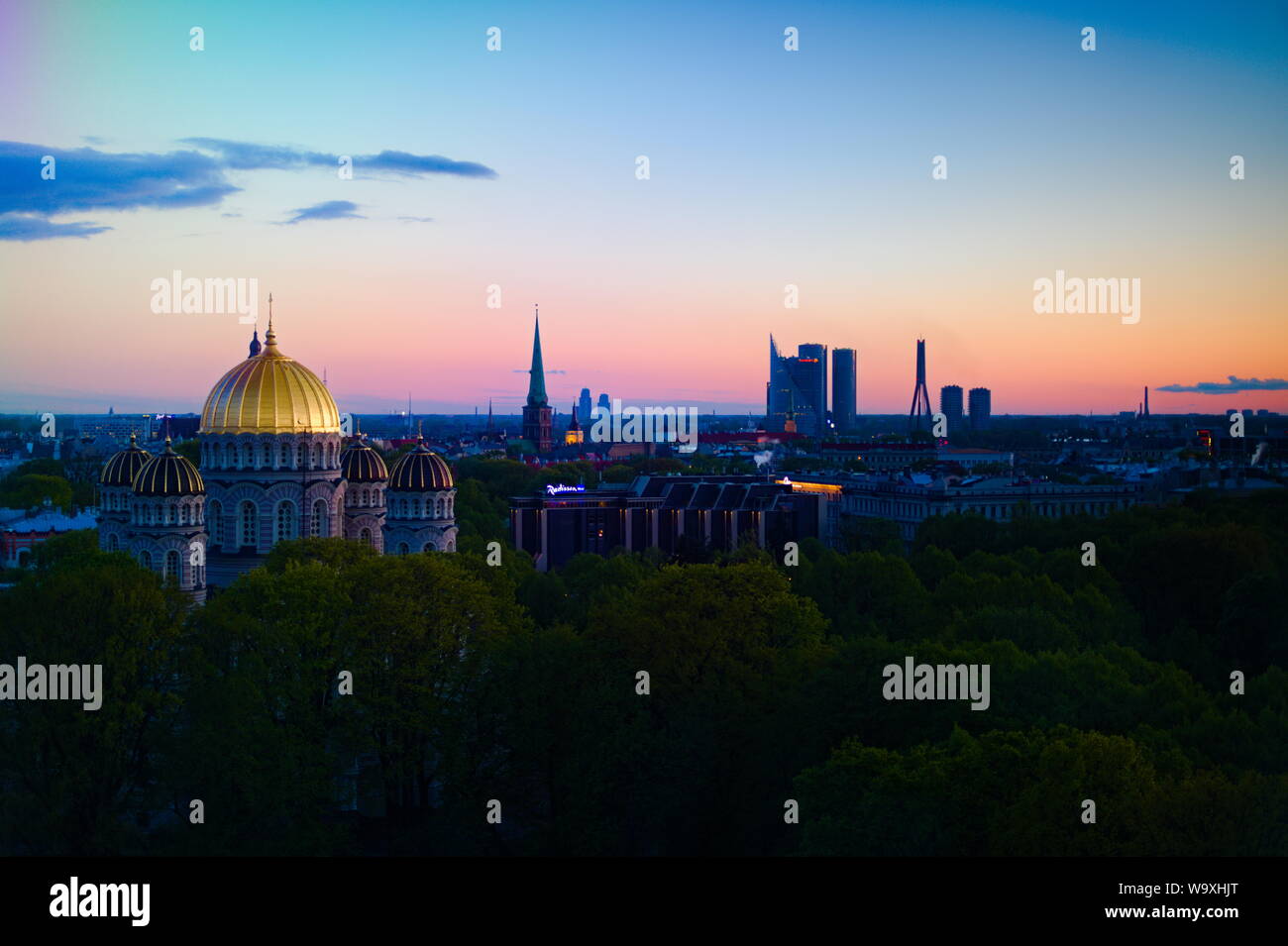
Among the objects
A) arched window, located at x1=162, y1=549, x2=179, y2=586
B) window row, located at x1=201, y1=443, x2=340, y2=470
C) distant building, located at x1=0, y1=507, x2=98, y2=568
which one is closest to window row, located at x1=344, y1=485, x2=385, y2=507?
window row, located at x1=201, y1=443, x2=340, y2=470

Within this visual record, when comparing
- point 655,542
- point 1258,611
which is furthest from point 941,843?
point 655,542

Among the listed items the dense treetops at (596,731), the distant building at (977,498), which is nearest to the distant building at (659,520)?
the distant building at (977,498)

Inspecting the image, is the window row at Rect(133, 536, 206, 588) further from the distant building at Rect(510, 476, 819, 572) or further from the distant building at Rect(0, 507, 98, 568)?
the distant building at Rect(510, 476, 819, 572)

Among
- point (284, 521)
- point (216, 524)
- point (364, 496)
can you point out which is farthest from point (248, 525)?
point (364, 496)

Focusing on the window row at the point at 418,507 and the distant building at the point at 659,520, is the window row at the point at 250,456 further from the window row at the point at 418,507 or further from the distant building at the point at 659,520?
the distant building at the point at 659,520

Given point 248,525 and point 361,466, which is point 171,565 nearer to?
point 248,525
